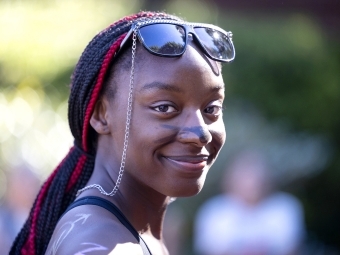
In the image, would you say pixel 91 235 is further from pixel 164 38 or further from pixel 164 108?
pixel 164 38

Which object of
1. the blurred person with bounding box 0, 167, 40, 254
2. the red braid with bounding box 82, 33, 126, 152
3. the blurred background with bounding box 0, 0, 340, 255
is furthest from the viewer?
the blurred background with bounding box 0, 0, 340, 255

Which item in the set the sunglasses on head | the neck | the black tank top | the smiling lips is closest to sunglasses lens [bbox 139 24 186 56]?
the sunglasses on head

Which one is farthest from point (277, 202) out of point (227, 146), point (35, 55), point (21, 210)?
point (35, 55)

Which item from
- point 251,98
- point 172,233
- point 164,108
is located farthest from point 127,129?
point 251,98

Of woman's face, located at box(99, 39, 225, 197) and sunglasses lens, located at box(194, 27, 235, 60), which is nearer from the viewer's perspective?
woman's face, located at box(99, 39, 225, 197)

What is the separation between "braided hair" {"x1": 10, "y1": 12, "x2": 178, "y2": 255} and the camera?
10.1ft

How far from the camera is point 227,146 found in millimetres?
8133

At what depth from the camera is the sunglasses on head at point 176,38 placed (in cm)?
290


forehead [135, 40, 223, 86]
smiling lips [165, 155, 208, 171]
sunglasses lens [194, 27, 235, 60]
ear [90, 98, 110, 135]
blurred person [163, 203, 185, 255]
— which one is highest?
sunglasses lens [194, 27, 235, 60]

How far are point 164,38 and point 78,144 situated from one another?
2.54ft

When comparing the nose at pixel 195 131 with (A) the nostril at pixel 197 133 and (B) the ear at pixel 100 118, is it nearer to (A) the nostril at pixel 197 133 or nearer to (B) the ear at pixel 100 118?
(A) the nostril at pixel 197 133

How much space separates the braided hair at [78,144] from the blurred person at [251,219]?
3.06m

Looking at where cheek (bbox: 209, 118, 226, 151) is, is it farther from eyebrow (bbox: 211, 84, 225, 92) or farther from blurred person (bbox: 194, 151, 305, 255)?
blurred person (bbox: 194, 151, 305, 255)

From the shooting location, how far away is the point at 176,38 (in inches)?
116
